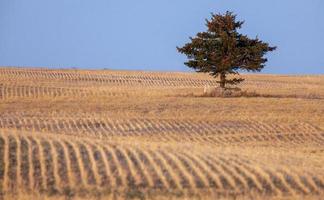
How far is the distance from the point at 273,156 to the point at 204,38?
23368 mm

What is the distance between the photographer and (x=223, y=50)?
4178cm

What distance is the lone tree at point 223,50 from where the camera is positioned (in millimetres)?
41375

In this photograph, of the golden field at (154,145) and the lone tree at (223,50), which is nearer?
the golden field at (154,145)

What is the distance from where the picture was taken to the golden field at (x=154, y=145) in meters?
14.8

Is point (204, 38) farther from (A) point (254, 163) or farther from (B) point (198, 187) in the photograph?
(B) point (198, 187)

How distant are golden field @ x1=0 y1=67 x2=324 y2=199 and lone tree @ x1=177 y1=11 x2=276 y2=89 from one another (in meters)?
2.18

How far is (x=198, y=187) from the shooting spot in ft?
48.3

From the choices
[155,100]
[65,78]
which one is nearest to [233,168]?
[155,100]

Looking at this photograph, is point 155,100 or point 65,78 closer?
point 155,100

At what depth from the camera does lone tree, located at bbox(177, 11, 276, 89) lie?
41.4 metres

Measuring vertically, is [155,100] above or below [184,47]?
below

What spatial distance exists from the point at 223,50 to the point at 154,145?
2238cm

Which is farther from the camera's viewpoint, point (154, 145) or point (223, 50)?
point (223, 50)

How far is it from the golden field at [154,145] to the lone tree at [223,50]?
2.18m
